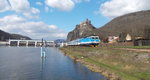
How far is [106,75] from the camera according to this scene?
95.2ft

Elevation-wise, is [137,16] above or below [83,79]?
above

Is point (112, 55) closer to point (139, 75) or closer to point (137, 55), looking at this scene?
point (137, 55)

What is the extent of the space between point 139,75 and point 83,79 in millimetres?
8156

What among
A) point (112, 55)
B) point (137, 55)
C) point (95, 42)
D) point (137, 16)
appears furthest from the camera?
point (137, 16)

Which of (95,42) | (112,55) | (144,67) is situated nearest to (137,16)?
(95,42)

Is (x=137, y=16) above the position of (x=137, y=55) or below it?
above

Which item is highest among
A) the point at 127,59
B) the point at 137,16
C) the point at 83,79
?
the point at 137,16

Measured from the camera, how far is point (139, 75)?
80.1 feet

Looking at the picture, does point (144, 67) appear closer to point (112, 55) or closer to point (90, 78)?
point (90, 78)

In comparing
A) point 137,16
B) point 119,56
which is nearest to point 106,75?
point 119,56

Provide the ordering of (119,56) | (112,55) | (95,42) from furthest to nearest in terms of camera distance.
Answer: (95,42), (112,55), (119,56)

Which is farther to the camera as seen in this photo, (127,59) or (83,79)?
(127,59)

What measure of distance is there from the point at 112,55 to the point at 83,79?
1625cm

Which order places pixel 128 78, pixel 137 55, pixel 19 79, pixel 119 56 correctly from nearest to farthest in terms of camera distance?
pixel 128 78 → pixel 19 79 → pixel 137 55 → pixel 119 56
